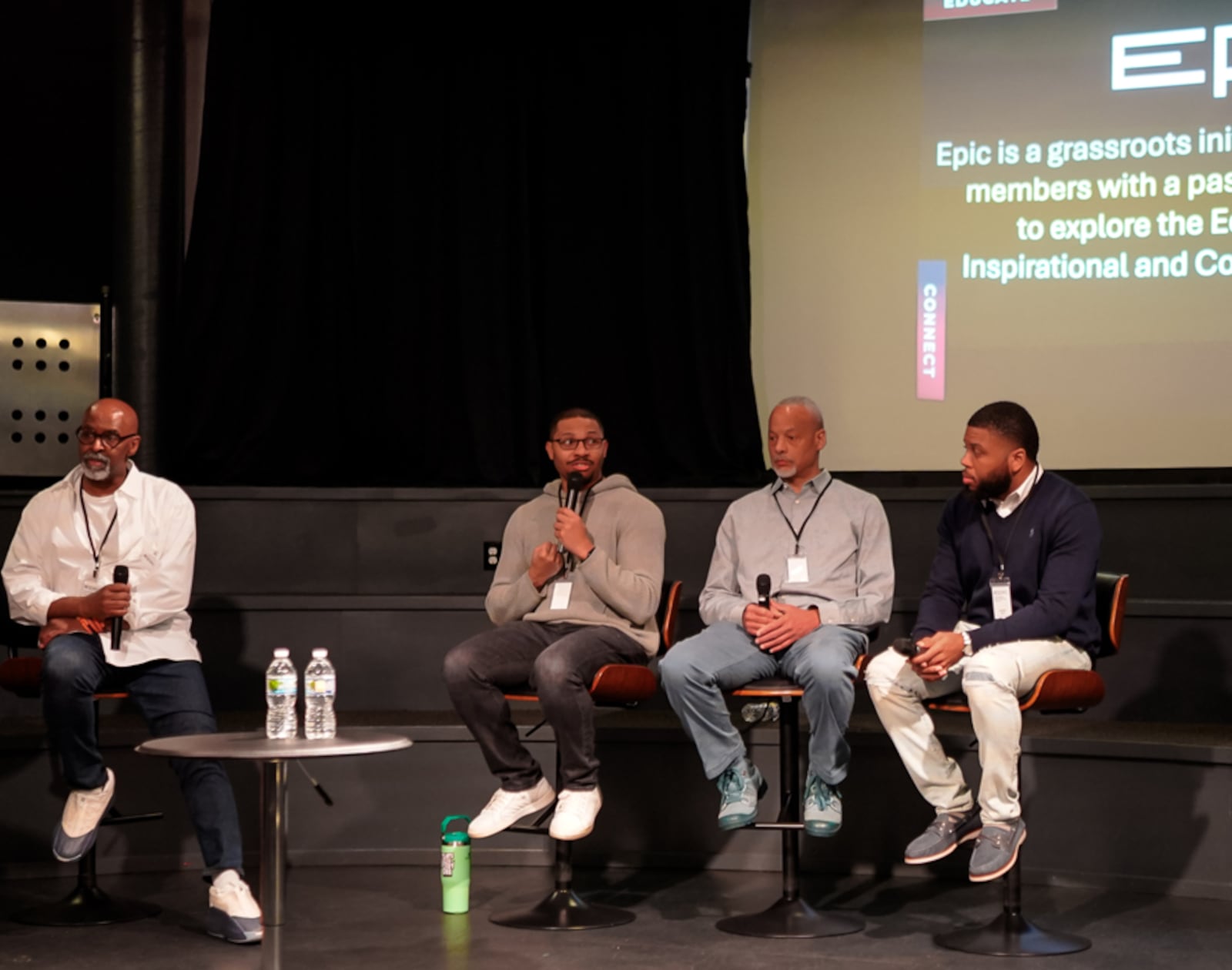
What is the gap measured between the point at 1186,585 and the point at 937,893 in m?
1.37

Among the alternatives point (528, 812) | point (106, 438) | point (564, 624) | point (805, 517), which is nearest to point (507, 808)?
point (528, 812)

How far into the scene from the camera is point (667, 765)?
472cm

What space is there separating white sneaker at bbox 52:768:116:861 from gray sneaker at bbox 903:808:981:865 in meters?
2.01

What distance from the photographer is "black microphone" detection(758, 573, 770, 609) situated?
156 inches

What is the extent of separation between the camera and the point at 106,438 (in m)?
4.24

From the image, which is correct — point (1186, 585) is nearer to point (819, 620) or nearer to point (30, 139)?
point (819, 620)

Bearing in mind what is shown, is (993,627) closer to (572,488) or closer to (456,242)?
(572,488)

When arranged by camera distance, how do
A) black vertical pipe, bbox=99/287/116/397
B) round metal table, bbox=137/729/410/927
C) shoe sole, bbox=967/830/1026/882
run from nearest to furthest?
round metal table, bbox=137/729/410/927 → shoe sole, bbox=967/830/1026/882 → black vertical pipe, bbox=99/287/116/397

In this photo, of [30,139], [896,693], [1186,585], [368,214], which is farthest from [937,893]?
[30,139]

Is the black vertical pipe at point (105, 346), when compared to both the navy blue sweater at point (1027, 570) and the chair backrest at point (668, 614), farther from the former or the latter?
the navy blue sweater at point (1027, 570)

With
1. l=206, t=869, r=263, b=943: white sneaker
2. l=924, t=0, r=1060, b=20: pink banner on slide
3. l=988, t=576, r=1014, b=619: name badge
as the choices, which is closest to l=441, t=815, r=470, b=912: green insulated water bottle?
l=206, t=869, r=263, b=943: white sneaker

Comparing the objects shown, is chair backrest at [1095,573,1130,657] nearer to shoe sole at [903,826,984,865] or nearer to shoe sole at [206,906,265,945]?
shoe sole at [903,826,984,865]

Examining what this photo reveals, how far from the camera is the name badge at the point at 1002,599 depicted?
3.91m

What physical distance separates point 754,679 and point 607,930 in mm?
728
